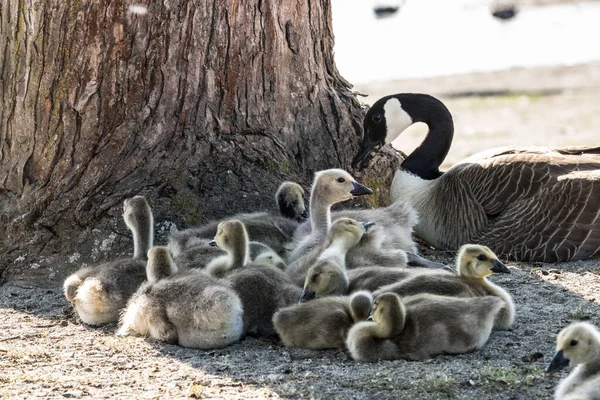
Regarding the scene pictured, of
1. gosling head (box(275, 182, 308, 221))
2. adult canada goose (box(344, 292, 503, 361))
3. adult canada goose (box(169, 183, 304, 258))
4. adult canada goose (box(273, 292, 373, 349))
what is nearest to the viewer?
adult canada goose (box(344, 292, 503, 361))

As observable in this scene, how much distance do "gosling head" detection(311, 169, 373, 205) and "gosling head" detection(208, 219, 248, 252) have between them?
3.73 feet

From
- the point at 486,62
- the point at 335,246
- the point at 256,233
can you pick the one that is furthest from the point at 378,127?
the point at 486,62

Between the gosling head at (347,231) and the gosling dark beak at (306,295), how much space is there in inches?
33.1

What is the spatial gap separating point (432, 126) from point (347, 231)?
3318mm

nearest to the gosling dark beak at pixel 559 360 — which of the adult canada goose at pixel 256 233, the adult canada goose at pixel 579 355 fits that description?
the adult canada goose at pixel 579 355

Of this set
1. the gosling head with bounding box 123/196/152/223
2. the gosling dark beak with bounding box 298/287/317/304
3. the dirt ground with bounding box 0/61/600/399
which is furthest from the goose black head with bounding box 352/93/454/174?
the gosling dark beak with bounding box 298/287/317/304

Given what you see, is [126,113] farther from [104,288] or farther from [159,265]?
[159,265]

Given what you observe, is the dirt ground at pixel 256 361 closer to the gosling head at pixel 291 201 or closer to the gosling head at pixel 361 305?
the gosling head at pixel 361 305

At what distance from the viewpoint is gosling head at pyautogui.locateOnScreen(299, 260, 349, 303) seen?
6516 mm

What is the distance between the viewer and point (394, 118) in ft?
32.8

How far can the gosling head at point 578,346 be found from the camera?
5078mm

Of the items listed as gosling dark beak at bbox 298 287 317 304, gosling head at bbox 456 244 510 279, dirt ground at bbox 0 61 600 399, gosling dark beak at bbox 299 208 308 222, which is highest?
gosling dark beak at bbox 299 208 308 222

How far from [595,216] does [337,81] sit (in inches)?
105

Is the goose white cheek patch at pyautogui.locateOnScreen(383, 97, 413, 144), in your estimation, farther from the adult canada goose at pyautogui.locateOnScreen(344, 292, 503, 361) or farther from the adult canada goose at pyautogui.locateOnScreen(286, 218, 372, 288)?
the adult canada goose at pyautogui.locateOnScreen(344, 292, 503, 361)
